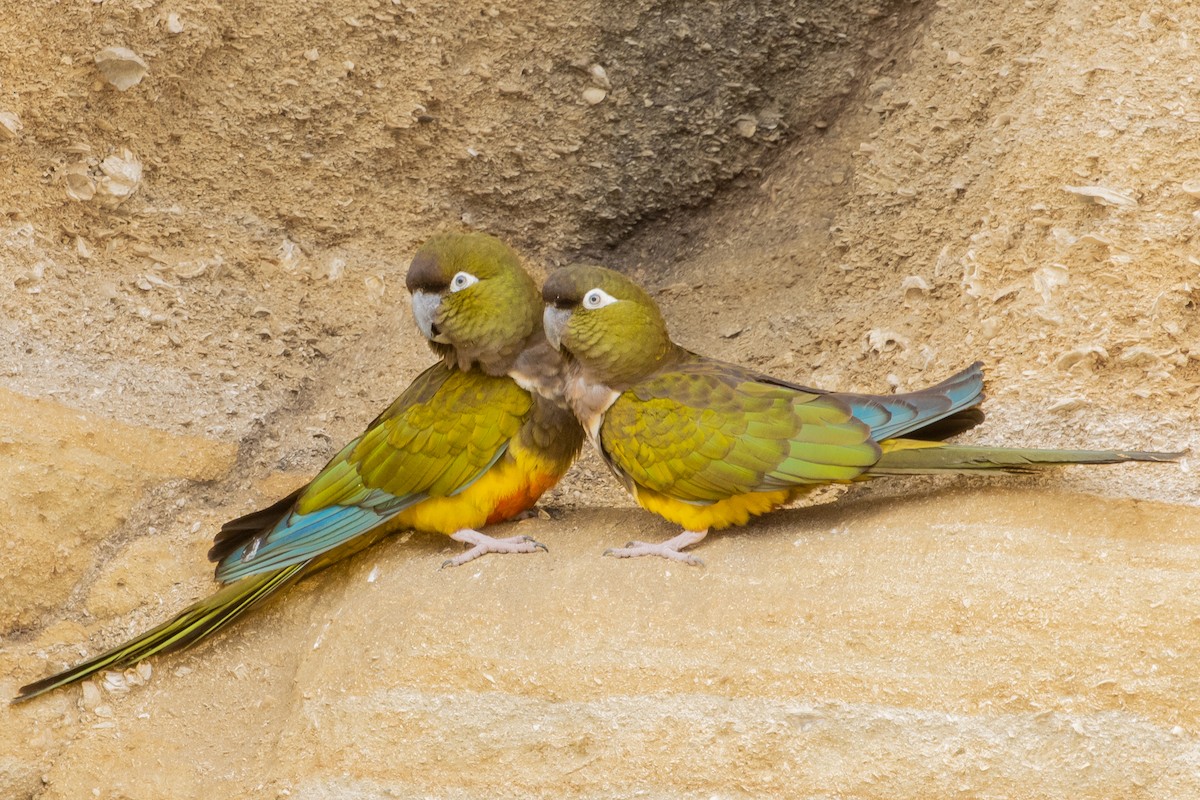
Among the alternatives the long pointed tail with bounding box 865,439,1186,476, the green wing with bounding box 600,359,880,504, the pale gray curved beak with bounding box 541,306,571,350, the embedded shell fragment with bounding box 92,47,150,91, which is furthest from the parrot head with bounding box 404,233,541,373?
the embedded shell fragment with bounding box 92,47,150,91

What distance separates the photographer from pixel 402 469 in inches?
100

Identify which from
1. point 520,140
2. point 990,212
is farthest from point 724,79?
point 990,212

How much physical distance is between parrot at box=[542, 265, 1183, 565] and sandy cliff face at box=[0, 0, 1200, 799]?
100 millimetres

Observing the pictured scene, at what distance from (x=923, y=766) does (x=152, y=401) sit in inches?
78.2

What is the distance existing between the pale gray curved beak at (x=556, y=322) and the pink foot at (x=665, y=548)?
44cm

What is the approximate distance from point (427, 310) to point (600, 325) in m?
0.39

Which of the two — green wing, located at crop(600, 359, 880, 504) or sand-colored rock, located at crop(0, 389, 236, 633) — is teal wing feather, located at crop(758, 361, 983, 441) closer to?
green wing, located at crop(600, 359, 880, 504)

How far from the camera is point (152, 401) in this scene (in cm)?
296

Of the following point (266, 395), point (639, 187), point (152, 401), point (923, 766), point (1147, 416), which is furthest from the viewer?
point (639, 187)

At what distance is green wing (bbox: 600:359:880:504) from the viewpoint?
2.25 meters

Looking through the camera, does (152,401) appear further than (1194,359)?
Yes

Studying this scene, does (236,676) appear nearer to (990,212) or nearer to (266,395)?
(266,395)

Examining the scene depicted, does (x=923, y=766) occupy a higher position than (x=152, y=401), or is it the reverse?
(x=152, y=401)

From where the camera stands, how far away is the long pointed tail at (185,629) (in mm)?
2541
